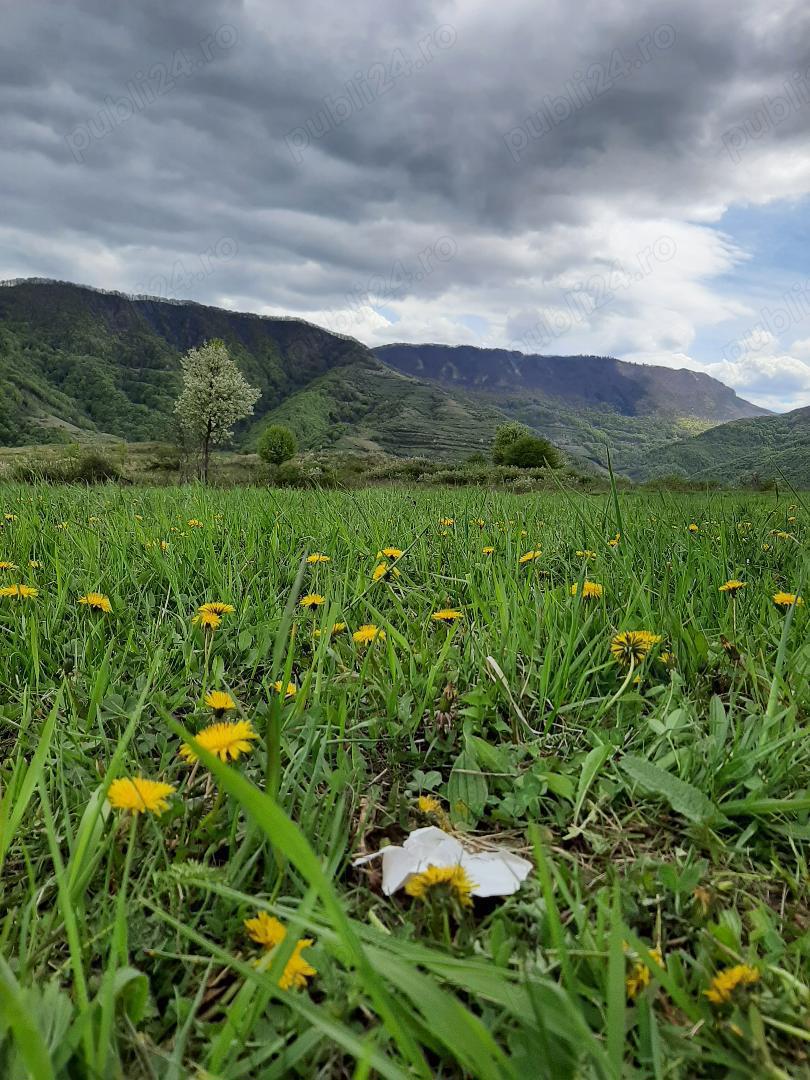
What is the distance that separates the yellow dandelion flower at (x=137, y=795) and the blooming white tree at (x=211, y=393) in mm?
47493

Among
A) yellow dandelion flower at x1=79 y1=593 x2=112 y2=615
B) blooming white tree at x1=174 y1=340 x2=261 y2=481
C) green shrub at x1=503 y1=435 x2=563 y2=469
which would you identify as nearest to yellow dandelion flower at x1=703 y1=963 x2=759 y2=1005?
yellow dandelion flower at x1=79 y1=593 x2=112 y2=615

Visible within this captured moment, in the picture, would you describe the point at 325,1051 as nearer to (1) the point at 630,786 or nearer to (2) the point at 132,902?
(2) the point at 132,902

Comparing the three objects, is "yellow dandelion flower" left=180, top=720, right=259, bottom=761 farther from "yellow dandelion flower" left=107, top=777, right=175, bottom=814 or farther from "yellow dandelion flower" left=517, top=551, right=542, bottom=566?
"yellow dandelion flower" left=517, top=551, right=542, bottom=566

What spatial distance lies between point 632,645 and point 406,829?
84 centimetres

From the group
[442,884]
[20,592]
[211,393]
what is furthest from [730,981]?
[211,393]

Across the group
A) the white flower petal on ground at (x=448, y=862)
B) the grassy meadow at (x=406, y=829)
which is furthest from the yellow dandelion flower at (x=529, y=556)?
the white flower petal on ground at (x=448, y=862)

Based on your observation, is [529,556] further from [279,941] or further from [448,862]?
[279,941]

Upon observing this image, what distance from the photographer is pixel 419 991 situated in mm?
713

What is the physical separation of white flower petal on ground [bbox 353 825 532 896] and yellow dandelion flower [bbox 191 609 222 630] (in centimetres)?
100

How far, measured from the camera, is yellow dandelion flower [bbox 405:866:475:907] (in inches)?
38.0

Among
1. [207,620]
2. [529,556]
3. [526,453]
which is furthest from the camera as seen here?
[526,453]

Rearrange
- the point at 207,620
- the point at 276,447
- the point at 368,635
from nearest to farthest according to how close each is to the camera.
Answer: the point at 368,635 → the point at 207,620 → the point at 276,447

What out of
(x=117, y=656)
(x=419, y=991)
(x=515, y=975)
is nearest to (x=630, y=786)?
(x=515, y=975)

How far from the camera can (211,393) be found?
46844mm
